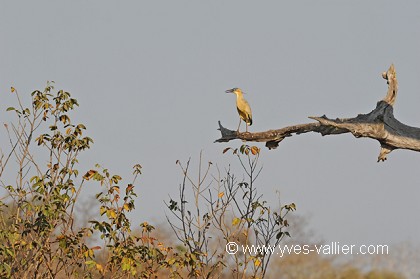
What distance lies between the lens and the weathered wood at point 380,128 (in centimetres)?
763

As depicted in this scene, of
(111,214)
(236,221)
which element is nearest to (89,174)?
(111,214)

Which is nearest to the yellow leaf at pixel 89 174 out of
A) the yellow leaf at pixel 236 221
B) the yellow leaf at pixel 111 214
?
the yellow leaf at pixel 111 214

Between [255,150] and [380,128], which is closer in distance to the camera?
[380,128]

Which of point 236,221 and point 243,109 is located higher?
point 243,109

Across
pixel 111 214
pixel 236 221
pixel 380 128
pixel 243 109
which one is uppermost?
pixel 243 109

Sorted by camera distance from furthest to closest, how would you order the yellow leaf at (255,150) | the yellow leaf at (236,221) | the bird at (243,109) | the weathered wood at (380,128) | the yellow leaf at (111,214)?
the bird at (243,109), the yellow leaf at (255,150), the yellow leaf at (236,221), the weathered wood at (380,128), the yellow leaf at (111,214)

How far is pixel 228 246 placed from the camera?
789 centimetres

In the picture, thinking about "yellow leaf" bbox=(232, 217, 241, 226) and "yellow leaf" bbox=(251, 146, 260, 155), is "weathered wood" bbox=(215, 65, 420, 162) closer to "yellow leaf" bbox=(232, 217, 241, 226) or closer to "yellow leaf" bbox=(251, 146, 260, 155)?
"yellow leaf" bbox=(251, 146, 260, 155)

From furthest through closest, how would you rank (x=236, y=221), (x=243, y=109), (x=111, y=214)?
(x=243, y=109), (x=236, y=221), (x=111, y=214)

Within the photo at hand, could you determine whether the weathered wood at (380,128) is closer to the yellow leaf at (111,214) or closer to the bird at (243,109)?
the bird at (243,109)

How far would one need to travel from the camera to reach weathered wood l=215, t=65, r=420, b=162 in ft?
25.0

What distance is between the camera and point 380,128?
7.64 metres

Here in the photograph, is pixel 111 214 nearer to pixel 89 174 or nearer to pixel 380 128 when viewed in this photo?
pixel 89 174

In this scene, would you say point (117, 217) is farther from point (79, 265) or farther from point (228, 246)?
point (228, 246)
